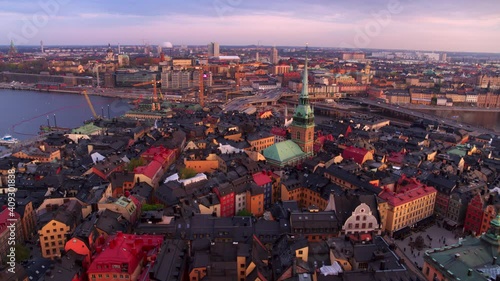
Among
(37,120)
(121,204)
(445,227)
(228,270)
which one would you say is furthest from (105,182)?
(37,120)

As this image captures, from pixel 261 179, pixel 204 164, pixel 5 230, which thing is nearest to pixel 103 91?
pixel 204 164

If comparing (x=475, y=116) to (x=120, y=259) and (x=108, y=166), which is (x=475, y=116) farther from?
(x=120, y=259)

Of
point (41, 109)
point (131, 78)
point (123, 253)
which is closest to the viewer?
point (123, 253)

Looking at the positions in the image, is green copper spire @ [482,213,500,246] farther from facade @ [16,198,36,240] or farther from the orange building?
facade @ [16,198,36,240]

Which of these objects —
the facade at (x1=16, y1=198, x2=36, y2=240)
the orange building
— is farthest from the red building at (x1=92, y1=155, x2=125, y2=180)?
the orange building

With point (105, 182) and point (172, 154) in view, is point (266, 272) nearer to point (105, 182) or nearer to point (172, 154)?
point (105, 182)

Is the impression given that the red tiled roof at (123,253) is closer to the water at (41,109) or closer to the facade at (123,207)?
the facade at (123,207)
